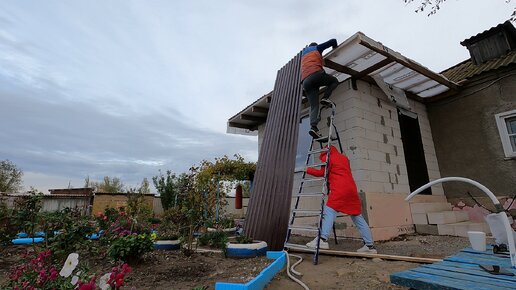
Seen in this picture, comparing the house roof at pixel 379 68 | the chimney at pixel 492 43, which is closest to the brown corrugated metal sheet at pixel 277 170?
the house roof at pixel 379 68

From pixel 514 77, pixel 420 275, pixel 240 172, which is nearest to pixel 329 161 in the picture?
pixel 420 275

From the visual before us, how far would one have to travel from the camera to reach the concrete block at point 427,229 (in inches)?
209

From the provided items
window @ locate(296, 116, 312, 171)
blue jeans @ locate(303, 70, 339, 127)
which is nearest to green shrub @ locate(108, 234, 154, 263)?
blue jeans @ locate(303, 70, 339, 127)

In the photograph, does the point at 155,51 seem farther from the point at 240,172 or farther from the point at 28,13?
the point at 240,172

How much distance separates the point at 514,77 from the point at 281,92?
5425 millimetres

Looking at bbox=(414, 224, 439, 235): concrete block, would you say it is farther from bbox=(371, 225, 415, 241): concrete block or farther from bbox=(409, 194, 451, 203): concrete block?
bbox=(409, 194, 451, 203): concrete block

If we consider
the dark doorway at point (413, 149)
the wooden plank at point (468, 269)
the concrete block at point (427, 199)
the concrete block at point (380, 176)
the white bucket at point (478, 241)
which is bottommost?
the wooden plank at point (468, 269)

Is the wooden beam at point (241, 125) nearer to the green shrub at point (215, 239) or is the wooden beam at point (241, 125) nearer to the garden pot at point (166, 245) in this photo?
the green shrub at point (215, 239)

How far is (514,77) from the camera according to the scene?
585cm

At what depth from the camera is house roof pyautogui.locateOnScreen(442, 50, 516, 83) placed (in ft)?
19.8

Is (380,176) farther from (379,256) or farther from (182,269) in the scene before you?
(182,269)

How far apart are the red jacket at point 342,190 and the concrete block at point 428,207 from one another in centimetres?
265

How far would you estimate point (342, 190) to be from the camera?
375cm

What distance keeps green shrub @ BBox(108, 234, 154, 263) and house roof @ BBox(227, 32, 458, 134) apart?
14.5 feet
